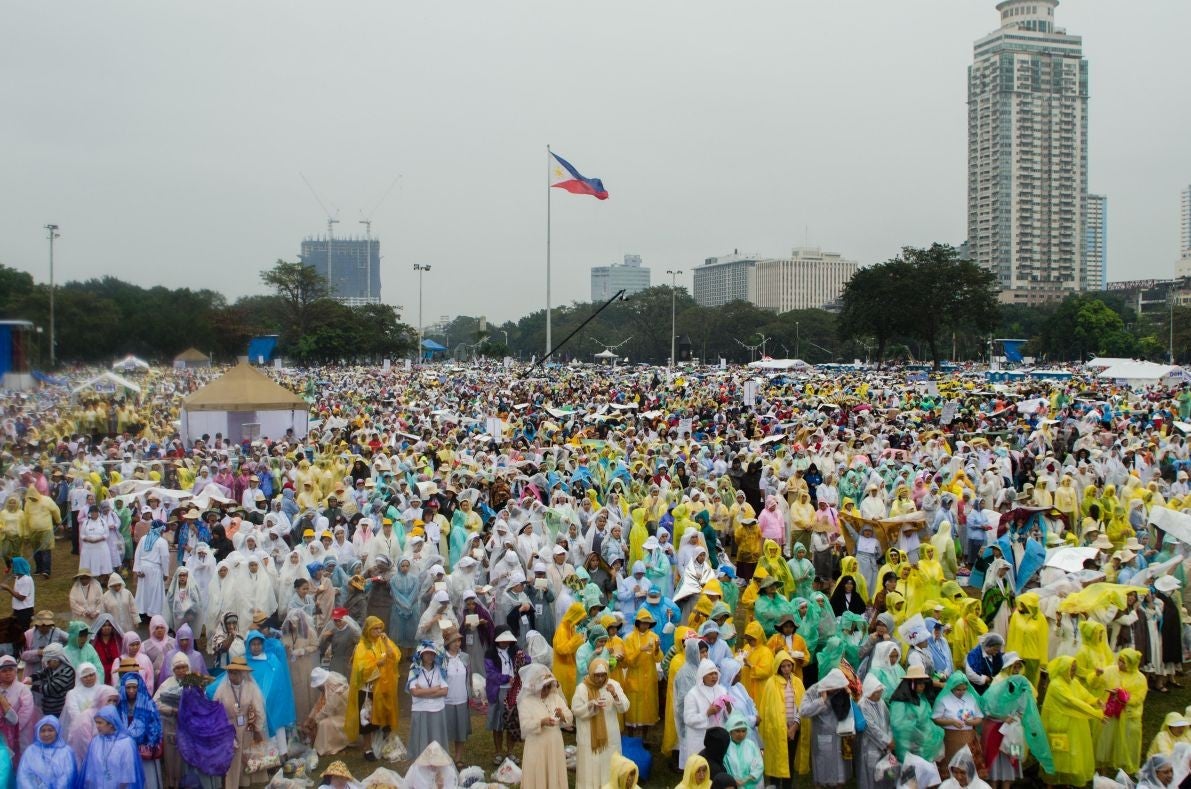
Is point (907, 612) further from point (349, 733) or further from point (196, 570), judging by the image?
point (196, 570)

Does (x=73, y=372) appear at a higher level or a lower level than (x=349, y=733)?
higher

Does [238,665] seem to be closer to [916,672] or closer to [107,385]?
[916,672]

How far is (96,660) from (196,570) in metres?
2.11

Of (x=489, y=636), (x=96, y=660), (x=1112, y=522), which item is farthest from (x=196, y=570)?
(x=1112, y=522)

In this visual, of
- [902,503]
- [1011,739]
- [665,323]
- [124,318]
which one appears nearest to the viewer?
[1011,739]

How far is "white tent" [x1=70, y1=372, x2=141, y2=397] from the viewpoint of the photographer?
15977 mm

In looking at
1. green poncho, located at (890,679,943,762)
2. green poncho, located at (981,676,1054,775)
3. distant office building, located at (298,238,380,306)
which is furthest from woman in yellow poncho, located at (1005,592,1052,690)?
distant office building, located at (298,238,380,306)

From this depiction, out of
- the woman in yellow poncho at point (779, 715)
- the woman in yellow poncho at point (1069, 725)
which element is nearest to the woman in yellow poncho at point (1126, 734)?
the woman in yellow poncho at point (1069, 725)

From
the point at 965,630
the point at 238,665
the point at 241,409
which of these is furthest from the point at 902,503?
the point at 241,409

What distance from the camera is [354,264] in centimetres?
9106

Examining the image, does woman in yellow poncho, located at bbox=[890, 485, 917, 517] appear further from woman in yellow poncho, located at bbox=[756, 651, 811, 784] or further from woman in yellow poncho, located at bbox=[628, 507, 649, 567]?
woman in yellow poncho, located at bbox=[756, 651, 811, 784]

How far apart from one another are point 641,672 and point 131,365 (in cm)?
1362

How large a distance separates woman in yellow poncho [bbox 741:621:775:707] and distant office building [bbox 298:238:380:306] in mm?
82199

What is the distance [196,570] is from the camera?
8.57m
